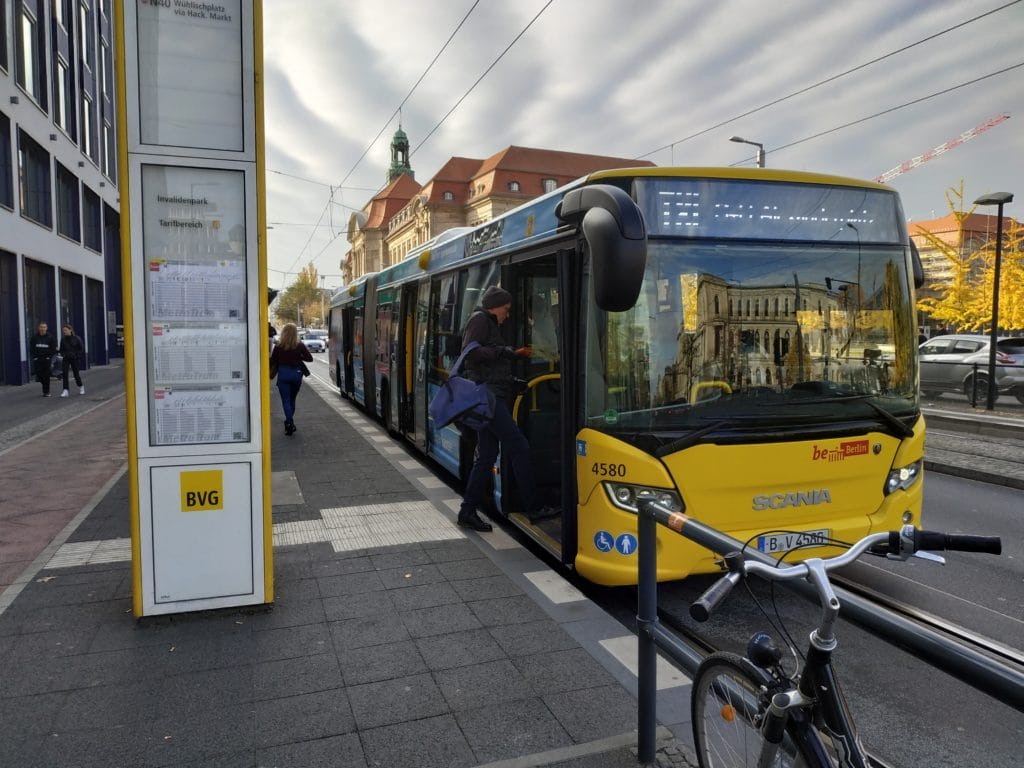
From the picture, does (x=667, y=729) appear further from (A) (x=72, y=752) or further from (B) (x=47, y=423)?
(B) (x=47, y=423)

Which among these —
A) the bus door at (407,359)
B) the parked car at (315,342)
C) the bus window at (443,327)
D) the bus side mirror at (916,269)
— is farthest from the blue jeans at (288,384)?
the parked car at (315,342)

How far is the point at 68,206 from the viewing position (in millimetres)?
27984

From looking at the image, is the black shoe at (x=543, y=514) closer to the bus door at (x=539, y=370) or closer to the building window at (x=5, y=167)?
the bus door at (x=539, y=370)

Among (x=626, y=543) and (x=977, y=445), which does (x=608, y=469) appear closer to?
(x=626, y=543)

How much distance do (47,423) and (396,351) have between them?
690cm

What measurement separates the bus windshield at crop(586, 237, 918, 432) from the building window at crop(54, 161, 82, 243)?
2737 centimetres

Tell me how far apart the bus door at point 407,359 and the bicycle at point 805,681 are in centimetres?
747

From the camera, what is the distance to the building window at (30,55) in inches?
854

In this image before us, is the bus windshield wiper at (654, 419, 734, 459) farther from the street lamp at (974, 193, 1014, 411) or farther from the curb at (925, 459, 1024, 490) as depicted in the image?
the street lamp at (974, 193, 1014, 411)

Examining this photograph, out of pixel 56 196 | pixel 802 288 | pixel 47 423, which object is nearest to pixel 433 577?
pixel 802 288

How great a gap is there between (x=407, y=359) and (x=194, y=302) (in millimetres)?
5871

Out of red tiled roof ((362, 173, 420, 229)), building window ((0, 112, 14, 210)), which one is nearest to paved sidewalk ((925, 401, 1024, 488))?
building window ((0, 112, 14, 210))

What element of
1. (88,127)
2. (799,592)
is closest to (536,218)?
(799,592)

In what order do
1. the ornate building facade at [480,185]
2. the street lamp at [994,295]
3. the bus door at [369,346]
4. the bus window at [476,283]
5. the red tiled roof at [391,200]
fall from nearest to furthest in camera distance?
the bus window at [476,283]
the bus door at [369,346]
the street lamp at [994,295]
the ornate building facade at [480,185]
the red tiled roof at [391,200]
